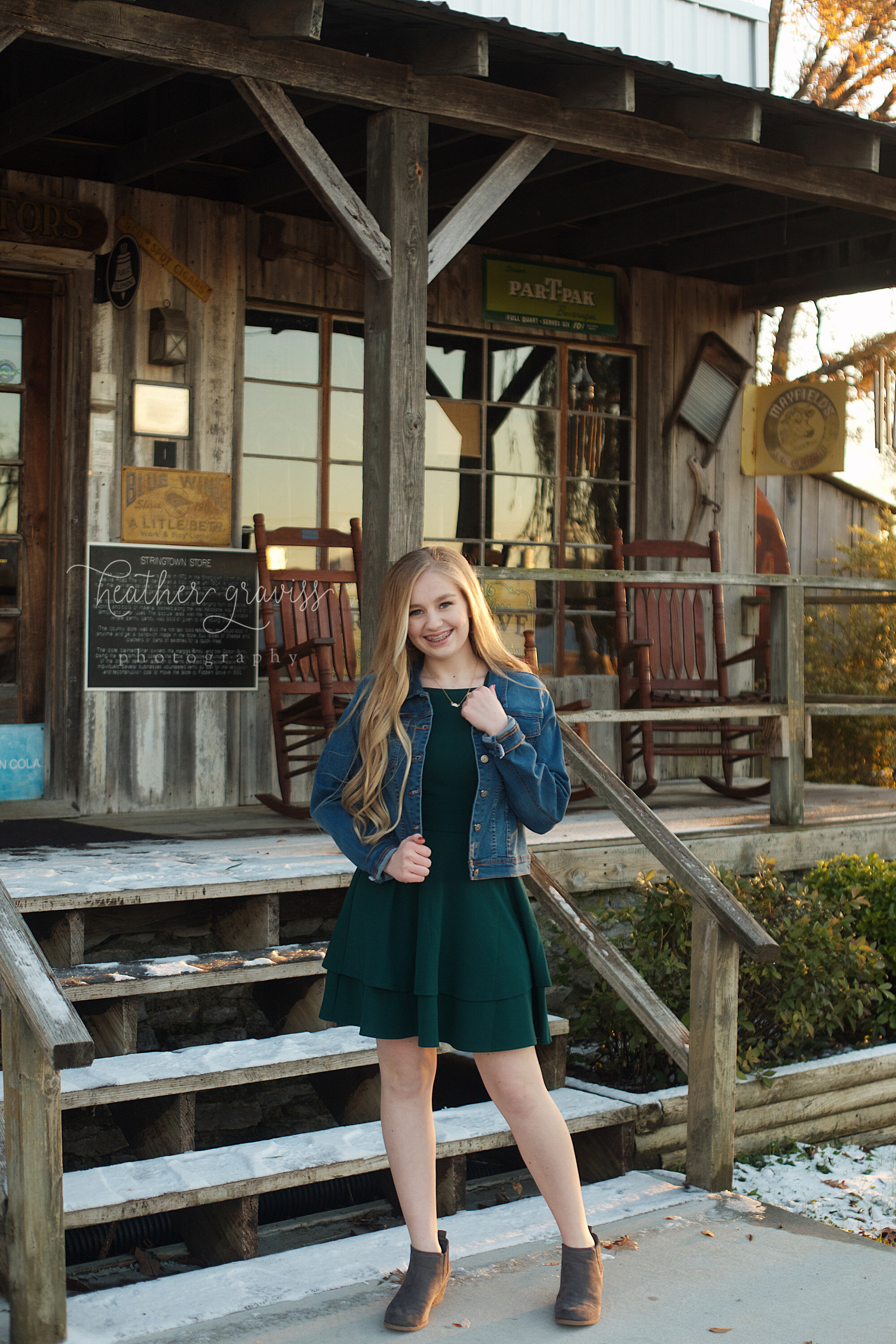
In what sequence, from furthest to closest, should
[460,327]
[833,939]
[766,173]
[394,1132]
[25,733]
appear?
[460,327] → [25,733] → [766,173] → [833,939] → [394,1132]

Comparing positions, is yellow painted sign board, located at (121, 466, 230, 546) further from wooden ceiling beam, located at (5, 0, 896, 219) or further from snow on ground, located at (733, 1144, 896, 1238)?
snow on ground, located at (733, 1144, 896, 1238)

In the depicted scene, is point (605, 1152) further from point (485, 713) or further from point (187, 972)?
point (485, 713)

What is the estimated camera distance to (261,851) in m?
4.84

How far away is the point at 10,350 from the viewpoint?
20.0 ft

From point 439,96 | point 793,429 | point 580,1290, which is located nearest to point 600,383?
point 793,429

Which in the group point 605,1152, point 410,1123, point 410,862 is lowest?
point 605,1152

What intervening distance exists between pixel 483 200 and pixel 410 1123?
10.6ft

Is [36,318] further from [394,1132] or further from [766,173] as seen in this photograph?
[394,1132]

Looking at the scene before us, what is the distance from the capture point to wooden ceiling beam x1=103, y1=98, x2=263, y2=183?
17.3 ft

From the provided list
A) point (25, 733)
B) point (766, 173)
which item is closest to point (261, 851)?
point (25, 733)

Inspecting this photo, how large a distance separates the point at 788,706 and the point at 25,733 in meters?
3.23

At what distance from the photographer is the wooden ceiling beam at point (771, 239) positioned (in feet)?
22.7

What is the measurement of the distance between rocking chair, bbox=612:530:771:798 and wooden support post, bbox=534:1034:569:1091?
2.13 metres

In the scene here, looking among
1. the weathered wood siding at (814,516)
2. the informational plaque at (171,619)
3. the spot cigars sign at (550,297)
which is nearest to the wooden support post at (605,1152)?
the informational plaque at (171,619)
